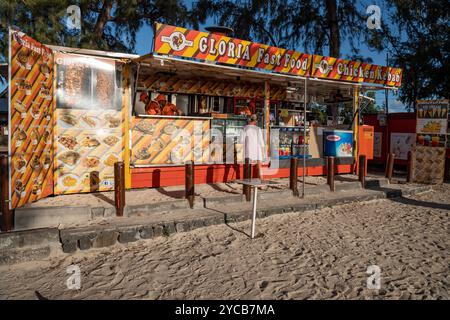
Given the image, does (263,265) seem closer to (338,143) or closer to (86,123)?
(86,123)

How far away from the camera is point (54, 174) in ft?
22.6

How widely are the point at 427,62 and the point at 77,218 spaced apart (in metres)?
17.9

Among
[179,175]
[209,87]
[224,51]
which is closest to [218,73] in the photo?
[209,87]

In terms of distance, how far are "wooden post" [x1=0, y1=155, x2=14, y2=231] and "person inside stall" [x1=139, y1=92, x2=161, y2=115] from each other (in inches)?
145

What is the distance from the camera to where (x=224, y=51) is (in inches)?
301

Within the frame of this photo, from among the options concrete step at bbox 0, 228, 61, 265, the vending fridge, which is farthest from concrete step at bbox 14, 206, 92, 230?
the vending fridge

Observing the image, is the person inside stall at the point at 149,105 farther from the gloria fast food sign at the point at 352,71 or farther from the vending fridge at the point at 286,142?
the gloria fast food sign at the point at 352,71

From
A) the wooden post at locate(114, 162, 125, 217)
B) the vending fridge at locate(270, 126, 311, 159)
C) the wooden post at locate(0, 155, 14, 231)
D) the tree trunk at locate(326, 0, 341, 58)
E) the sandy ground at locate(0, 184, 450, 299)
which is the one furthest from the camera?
the tree trunk at locate(326, 0, 341, 58)

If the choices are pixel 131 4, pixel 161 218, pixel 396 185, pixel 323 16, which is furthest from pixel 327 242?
pixel 323 16

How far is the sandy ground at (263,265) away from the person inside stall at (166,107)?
11.7 feet

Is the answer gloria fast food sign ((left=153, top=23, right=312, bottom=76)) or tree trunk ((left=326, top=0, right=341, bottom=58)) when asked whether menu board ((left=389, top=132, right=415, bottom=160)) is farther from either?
gloria fast food sign ((left=153, top=23, right=312, bottom=76))

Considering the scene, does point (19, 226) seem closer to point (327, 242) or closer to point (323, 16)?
point (327, 242)

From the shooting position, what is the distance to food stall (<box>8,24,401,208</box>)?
5.96 m

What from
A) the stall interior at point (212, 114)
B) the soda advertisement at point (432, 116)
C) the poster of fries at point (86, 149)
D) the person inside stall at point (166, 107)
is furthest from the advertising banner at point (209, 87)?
the soda advertisement at point (432, 116)
